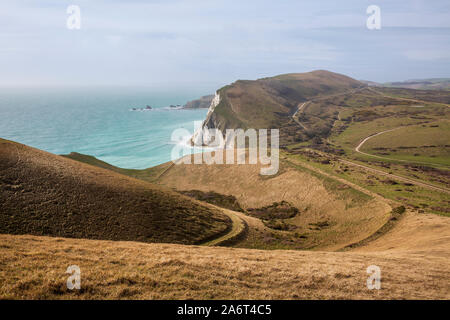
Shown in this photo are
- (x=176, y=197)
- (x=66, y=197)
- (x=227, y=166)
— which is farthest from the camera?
(x=227, y=166)

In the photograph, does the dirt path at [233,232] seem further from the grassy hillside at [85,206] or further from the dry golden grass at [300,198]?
the dry golden grass at [300,198]

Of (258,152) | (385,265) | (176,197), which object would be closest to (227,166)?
(258,152)

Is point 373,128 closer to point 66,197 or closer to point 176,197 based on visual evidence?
point 176,197

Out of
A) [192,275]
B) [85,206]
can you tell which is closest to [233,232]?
[85,206]

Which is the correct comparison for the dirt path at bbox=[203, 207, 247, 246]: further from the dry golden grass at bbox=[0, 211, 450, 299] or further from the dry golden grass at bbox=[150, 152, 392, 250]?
the dry golden grass at bbox=[0, 211, 450, 299]

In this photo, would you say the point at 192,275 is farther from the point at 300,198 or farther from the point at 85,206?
the point at 300,198

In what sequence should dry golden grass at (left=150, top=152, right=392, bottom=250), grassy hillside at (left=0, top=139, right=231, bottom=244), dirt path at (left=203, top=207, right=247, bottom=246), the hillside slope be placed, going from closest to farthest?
the hillside slope
grassy hillside at (left=0, top=139, right=231, bottom=244)
dirt path at (left=203, top=207, right=247, bottom=246)
dry golden grass at (left=150, top=152, right=392, bottom=250)

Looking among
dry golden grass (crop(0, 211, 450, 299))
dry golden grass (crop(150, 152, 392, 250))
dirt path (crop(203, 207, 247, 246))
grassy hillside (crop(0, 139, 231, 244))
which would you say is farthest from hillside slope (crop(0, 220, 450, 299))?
dry golden grass (crop(150, 152, 392, 250))
